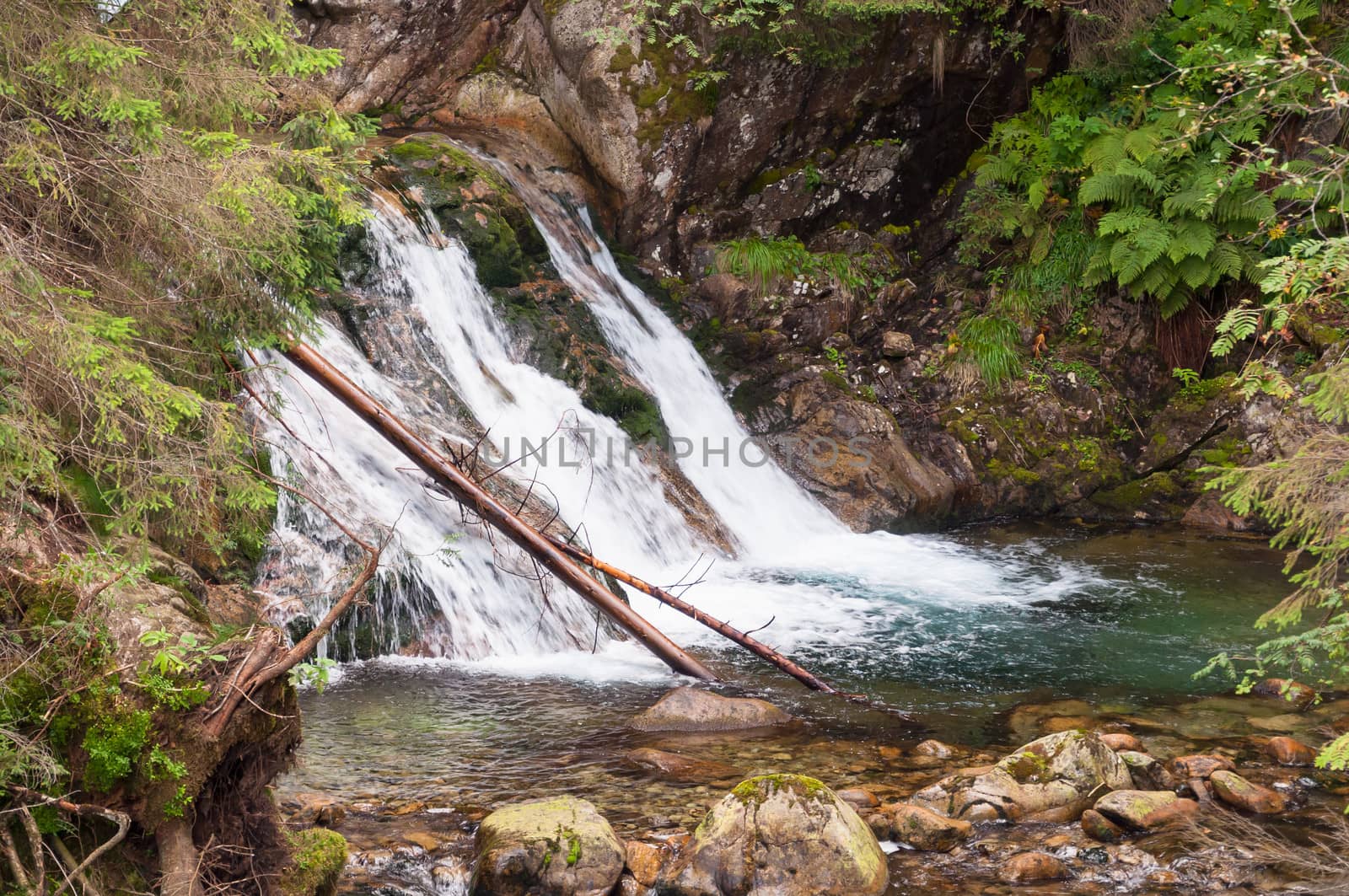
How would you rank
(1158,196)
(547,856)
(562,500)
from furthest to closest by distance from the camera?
(1158,196) → (562,500) → (547,856)

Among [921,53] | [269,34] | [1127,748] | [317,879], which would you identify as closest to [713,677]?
[1127,748]

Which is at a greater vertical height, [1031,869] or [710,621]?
[710,621]

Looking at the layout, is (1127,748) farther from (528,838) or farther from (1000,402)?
(1000,402)

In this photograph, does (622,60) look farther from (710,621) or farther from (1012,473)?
(710,621)

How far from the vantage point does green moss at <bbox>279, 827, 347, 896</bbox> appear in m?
3.65

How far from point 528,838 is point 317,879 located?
881 millimetres

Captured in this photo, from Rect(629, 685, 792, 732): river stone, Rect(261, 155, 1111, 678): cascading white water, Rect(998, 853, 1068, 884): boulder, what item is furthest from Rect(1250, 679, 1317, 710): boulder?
Rect(629, 685, 792, 732): river stone

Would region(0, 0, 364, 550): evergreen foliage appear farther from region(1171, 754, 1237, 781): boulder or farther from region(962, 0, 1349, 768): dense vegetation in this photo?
region(962, 0, 1349, 768): dense vegetation

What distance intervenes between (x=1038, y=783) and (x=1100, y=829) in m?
0.41

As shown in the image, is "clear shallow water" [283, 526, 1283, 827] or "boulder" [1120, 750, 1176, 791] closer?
"boulder" [1120, 750, 1176, 791]

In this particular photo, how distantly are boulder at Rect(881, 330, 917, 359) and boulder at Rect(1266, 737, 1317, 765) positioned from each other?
758cm

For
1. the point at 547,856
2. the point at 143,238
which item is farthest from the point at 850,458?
the point at 143,238

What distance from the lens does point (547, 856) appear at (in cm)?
425

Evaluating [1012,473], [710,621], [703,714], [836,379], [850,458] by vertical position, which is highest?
[836,379]
